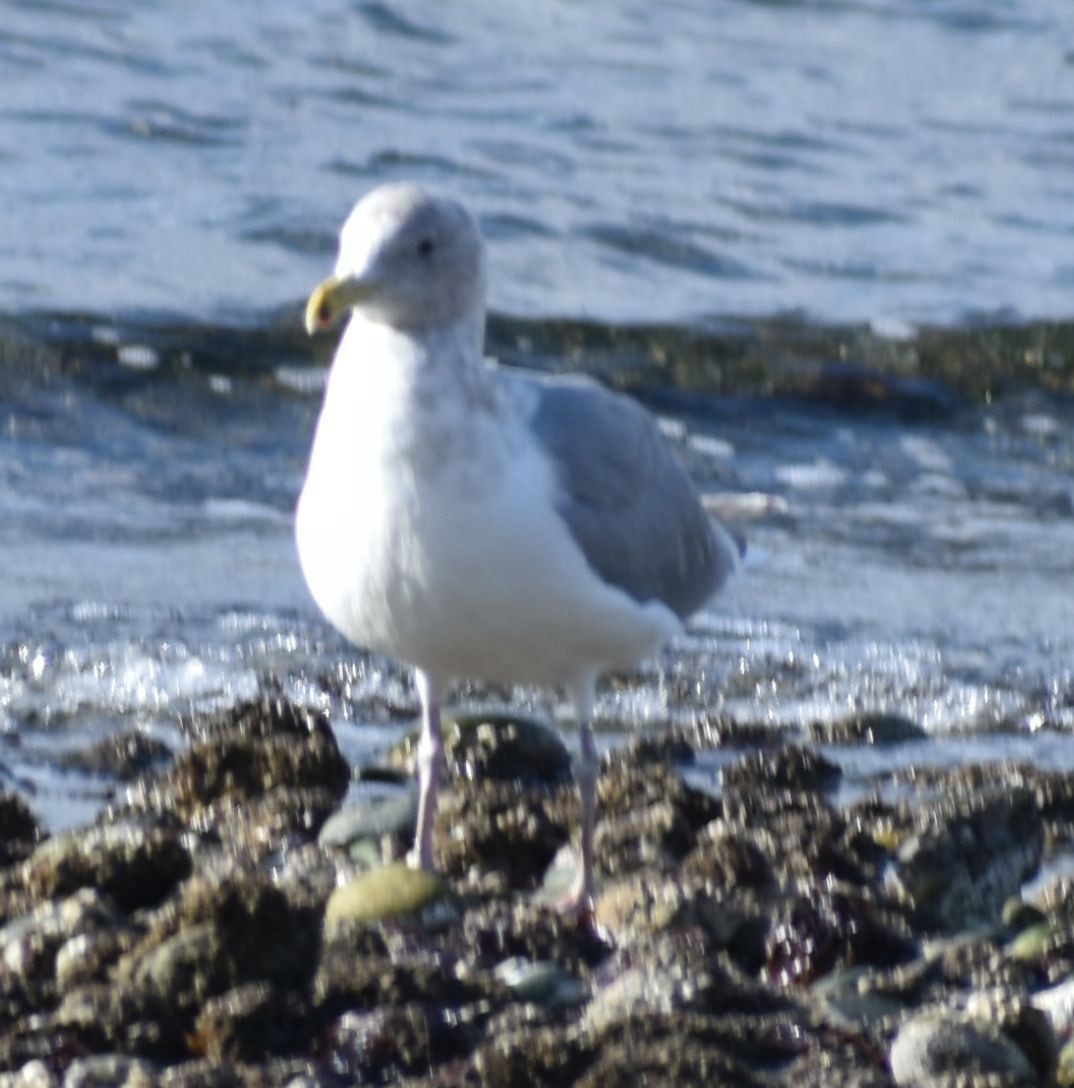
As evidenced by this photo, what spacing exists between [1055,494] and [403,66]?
7.18 metres

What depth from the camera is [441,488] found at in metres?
4.75

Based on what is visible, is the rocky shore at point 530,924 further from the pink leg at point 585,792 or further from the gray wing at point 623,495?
the gray wing at point 623,495

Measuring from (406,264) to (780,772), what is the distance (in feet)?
6.05

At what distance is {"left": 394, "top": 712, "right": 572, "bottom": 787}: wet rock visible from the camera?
19.5 feet

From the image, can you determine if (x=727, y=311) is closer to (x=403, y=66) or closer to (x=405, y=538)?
(x=403, y=66)

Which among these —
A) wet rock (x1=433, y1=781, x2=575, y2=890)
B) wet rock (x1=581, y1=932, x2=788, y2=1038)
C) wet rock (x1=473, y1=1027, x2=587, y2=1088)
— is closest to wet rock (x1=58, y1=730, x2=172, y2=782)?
wet rock (x1=433, y1=781, x2=575, y2=890)

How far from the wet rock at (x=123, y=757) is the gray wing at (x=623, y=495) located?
4.48 ft

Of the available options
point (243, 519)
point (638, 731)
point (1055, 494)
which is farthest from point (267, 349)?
point (638, 731)

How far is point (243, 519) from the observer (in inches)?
338

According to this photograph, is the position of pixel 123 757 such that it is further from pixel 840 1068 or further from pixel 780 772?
Result: pixel 840 1068

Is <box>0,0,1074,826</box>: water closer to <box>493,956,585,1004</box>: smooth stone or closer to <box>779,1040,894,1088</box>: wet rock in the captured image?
<box>493,956,585,1004</box>: smooth stone

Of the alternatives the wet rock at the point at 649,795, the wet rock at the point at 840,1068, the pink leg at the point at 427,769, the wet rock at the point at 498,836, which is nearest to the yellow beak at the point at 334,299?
the pink leg at the point at 427,769

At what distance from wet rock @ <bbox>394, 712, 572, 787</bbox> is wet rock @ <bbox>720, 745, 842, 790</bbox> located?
0.41 m

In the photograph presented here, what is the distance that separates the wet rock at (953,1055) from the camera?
13.1 feet
